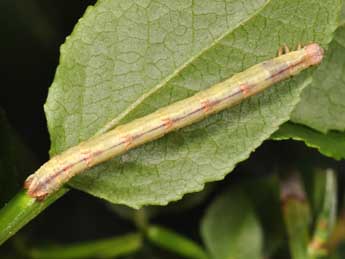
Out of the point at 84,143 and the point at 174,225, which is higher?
the point at 84,143

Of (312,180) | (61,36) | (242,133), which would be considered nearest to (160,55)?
(242,133)

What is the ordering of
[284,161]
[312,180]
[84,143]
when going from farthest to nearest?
[312,180]
[284,161]
[84,143]

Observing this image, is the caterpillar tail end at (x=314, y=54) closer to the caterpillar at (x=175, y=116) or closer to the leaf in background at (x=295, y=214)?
the caterpillar at (x=175, y=116)

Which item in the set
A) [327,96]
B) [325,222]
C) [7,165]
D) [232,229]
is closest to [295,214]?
[325,222]

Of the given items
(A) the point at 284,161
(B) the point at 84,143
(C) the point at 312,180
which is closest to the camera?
(B) the point at 84,143

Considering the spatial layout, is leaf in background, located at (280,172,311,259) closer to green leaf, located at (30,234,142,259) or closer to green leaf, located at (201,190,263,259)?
green leaf, located at (201,190,263,259)

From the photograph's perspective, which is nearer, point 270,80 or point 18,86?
point 270,80

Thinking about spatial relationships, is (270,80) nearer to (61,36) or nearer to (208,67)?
(208,67)

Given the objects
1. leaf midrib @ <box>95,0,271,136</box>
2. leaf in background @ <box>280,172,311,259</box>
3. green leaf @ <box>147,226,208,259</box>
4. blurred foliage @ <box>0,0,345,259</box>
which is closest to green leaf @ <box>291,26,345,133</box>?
blurred foliage @ <box>0,0,345,259</box>
